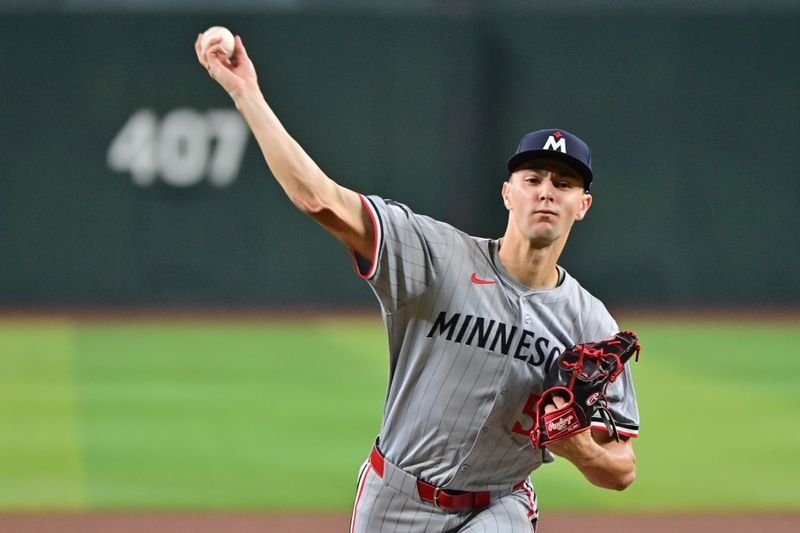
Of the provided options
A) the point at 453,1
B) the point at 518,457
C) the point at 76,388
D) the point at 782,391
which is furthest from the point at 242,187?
the point at 518,457

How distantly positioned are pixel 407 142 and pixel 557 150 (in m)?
13.8

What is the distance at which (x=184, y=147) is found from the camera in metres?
17.4

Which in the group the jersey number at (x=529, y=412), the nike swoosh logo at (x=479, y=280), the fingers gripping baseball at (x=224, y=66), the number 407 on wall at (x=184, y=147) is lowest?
the jersey number at (x=529, y=412)

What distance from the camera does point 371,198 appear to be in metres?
4.18

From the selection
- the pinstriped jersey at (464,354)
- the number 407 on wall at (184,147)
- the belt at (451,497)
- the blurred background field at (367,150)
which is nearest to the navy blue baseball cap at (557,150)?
the pinstriped jersey at (464,354)

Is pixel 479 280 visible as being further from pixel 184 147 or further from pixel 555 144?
pixel 184 147

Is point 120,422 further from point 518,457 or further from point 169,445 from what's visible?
point 518,457

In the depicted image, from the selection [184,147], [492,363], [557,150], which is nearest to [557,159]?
[557,150]

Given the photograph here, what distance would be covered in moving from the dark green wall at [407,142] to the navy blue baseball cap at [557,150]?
13.2m

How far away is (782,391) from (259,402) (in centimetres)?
534

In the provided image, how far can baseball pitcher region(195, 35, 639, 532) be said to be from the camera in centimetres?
430

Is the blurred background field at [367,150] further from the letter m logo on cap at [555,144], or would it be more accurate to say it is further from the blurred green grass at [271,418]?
the letter m logo on cap at [555,144]

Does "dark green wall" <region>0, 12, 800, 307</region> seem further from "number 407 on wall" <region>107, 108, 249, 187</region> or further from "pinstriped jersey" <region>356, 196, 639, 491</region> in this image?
"pinstriped jersey" <region>356, 196, 639, 491</region>

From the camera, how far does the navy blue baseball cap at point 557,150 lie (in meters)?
4.44
